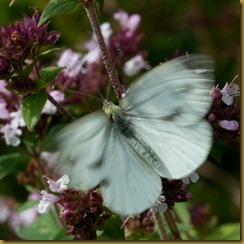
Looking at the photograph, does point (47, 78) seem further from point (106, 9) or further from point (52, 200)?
point (106, 9)

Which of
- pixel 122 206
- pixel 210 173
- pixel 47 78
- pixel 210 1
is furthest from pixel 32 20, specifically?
pixel 210 1

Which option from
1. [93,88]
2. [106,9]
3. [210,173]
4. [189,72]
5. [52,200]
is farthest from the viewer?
[106,9]

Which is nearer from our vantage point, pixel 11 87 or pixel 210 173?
pixel 11 87

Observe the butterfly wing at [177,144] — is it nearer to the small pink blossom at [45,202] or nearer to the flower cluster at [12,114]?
the small pink blossom at [45,202]

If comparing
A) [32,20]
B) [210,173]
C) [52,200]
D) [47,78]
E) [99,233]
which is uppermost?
[32,20]

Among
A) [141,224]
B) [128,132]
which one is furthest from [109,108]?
[141,224]

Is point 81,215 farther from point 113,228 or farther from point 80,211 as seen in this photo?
point 113,228

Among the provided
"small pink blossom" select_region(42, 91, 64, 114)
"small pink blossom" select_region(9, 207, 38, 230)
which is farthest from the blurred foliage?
"small pink blossom" select_region(42, 91, 64, 114)
